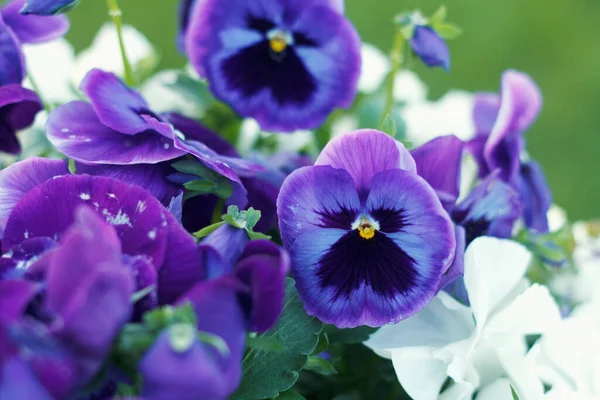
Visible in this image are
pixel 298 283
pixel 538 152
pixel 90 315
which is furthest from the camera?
pixel 538 152

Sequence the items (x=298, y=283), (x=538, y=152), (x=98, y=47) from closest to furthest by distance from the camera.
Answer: (x=298, y=283) → (x=98, y=47) → (x=538, y=152)

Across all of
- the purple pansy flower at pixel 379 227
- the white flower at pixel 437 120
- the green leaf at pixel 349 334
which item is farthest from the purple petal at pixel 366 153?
the white flower at pixel 437 120

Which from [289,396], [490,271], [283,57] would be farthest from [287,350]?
[283,57]

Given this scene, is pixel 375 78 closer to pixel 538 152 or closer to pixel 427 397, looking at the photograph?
pixel 427 397

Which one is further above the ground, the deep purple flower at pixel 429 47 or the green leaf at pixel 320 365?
the deep purple flower at pixel 429 47

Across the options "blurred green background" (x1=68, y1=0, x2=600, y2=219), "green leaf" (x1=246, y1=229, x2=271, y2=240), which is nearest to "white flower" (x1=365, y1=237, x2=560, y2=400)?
"green leaf" (x1=246, y1=229, x2=271, y2=240)

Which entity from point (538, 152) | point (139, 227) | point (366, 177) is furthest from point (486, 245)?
point (538, 152)

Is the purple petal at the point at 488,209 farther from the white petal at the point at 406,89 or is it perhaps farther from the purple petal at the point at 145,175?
the white petal at the point at 406,89
